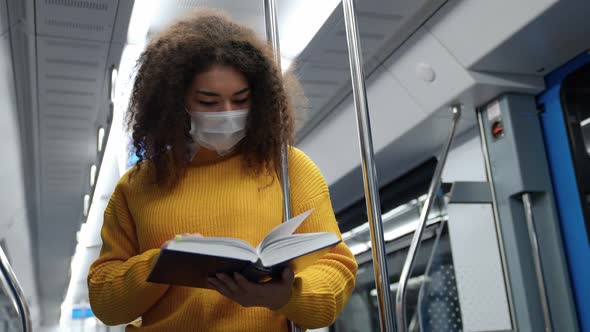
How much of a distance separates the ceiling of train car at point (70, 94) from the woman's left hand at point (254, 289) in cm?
269

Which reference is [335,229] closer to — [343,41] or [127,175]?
[127,175]

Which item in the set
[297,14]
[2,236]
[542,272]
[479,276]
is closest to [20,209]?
[2,236]

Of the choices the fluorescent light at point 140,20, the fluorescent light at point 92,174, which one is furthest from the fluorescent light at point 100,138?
the fluorescent light at point 140,20

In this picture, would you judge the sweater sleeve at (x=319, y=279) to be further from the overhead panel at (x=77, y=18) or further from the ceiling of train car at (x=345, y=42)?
the ceiling of train car at (x=345, y=42)

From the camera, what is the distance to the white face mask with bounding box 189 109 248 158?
1396 millimetres

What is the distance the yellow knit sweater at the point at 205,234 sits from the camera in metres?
1.25

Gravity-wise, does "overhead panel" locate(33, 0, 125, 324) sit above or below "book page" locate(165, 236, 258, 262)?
above

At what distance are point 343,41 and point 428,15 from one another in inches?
24.7

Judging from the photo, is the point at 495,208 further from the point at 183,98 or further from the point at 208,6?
the point at 183,98

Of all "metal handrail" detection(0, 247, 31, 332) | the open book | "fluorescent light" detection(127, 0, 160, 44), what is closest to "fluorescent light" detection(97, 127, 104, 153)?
"fluorescent light" detection(127, 0, 160, 44)

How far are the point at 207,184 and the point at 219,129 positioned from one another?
0.13 meters

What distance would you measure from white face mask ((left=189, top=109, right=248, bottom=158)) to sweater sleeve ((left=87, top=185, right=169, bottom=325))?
0.24 m

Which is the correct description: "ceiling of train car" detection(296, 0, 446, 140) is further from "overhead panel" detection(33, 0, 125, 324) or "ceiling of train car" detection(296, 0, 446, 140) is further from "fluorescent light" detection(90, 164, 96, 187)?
"fluorescent light" detection(90, 164, 96, 187)

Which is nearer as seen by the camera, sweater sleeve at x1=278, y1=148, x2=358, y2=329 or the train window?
sweater sleeve at x1=278, y1=148, x2=358, y2=329
